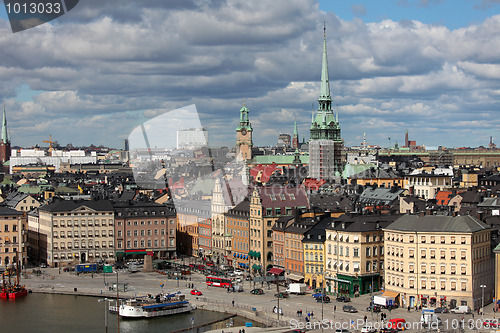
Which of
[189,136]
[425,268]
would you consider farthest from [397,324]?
[189,136]

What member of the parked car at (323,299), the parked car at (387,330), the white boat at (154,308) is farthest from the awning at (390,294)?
the white boat at (154,308)

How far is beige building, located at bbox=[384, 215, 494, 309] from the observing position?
7275 cm

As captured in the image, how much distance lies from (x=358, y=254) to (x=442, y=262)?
9.62m

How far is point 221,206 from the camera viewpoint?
111 metres

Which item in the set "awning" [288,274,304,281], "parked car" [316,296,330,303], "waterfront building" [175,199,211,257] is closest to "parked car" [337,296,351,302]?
"parked car" [316,296,330,303]

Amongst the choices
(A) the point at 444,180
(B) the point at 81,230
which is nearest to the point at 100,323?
(B) the point at 81,230

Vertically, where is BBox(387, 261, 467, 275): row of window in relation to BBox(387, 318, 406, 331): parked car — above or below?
above

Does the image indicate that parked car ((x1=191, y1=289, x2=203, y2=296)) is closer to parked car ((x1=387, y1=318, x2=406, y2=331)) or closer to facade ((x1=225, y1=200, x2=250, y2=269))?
facade ((x1=225, y1=200, x2=250, y2=269))

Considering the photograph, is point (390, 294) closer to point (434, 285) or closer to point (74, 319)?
point (434, 285)

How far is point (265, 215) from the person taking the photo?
327 feet

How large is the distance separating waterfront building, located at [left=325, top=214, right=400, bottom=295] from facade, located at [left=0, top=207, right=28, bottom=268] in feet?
151

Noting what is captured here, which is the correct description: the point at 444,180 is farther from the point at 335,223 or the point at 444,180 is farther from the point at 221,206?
the point at 335,223

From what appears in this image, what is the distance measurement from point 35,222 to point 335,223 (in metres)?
50.0

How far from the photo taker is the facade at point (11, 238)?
108438 mm
